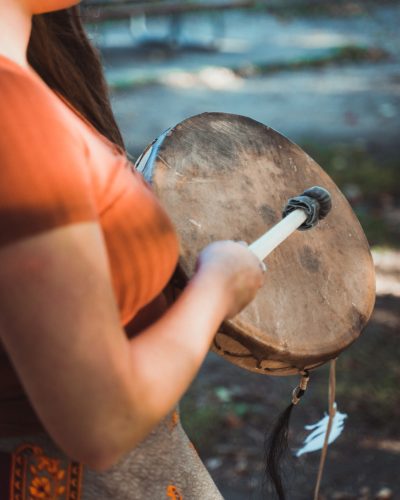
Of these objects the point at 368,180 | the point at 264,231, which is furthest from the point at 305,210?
the point at 368,180

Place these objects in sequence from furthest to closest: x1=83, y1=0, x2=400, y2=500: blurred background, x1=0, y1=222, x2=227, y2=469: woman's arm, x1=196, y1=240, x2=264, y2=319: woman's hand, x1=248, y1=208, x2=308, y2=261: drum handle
A: x1=83, y1=0, x2=400, y2=500: blurred background, x1=248, y1=208, x2=308, y2=261: drum handle, x1=196, y1=240, x2=264, y2=319: woman's hand, x1=0, y1=222, x2=227, y2=469: woman's arm

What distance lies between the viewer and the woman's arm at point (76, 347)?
2.56 feet

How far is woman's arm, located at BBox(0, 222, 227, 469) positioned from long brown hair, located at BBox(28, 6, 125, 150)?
0.57m

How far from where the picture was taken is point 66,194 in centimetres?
80

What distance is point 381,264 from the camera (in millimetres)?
4316

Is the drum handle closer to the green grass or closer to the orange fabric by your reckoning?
the orange fabric

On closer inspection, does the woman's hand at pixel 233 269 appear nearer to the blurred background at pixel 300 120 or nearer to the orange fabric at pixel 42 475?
the orange fabric at pixel 42 475

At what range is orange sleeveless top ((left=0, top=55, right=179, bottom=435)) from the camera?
0.78 meters

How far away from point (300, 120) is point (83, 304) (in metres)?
6.71

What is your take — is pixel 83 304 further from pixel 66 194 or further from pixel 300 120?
pixel 300 120

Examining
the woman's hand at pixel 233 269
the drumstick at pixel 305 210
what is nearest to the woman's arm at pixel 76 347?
the woman's hand at pixel 233 269

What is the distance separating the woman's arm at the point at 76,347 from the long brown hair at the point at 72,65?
570mm

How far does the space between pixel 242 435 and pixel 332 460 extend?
1.15ft

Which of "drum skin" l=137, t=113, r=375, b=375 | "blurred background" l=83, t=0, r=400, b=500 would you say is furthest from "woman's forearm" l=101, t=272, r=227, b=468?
"blurred background" l=83, t=0, r=400, b=500
